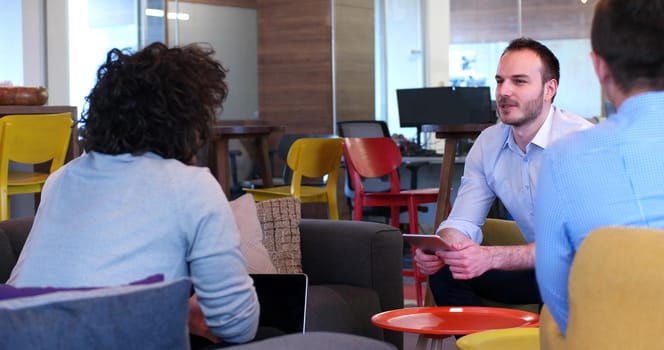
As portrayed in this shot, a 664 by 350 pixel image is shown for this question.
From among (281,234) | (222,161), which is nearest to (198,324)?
(281,234)

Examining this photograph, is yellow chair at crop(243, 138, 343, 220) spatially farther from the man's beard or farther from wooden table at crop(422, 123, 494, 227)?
the man's beard

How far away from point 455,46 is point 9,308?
10.1 metres

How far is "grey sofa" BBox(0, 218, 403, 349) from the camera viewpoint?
3459mm

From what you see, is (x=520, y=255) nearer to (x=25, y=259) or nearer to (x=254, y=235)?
(x=254, y=235)

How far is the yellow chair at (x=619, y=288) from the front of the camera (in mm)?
1488

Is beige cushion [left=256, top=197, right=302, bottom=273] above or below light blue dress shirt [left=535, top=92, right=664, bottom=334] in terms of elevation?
below

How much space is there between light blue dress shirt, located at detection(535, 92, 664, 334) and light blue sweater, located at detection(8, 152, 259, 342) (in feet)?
2.18

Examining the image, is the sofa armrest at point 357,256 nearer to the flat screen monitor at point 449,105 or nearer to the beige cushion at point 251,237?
the beige cushion at point 251,237

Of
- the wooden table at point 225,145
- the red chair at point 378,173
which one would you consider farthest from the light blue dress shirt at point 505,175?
the wooden table at point 225,145

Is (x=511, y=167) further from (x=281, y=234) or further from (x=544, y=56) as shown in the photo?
(x=281, y=234)

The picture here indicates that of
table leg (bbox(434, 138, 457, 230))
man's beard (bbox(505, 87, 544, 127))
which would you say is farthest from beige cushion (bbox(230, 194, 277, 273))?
table leg (bbox(434, 138, 457, 230))

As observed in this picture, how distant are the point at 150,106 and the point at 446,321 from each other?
3.69 ft

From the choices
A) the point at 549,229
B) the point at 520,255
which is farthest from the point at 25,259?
the point at 520,255

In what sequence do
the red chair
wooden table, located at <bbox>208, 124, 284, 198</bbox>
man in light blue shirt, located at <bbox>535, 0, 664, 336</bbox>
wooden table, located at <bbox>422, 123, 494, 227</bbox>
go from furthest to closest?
wooden table, located at <bbox>208, 124, 284, 198</bbox>, the red chair, wooden table, located at <bbox>422, 123, 494, 227</bbox>, man in light blue shirt, located at <bbox>535, 0, 664, 336</bbox>
